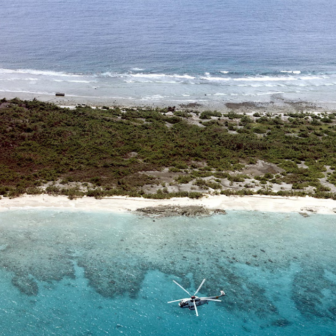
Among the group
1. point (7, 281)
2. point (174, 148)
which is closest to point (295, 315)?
point (7, 281)

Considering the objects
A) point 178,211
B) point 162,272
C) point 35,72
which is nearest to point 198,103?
point 178,211

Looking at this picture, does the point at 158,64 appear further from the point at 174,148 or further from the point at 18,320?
the point at 18,320

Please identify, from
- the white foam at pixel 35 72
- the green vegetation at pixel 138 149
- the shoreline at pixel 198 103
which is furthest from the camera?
the white foam at pixel 35 72

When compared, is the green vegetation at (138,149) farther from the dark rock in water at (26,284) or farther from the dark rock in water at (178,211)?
the dark rock in water at (26,284)

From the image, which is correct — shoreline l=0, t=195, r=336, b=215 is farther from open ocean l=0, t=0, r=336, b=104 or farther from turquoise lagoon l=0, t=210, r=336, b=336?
open ocean l=0, t=0, r=336, b=104

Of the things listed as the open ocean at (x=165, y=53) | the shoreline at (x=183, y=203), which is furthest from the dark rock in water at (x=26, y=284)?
the open ocean at (x=165, y=53)

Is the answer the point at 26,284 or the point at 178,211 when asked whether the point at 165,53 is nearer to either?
the point at 178,211
